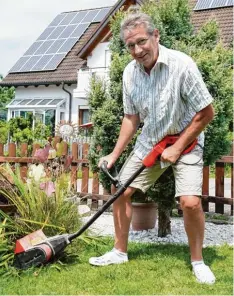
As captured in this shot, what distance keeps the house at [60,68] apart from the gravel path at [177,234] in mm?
15123

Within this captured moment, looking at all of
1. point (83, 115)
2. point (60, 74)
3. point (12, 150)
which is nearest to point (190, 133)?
point (12, 150)

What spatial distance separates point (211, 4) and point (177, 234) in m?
15.1

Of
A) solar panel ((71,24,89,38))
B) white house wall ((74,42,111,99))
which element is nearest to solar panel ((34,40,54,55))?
solar panel ((71,24,89,38))

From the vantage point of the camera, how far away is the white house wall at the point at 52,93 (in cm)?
2291

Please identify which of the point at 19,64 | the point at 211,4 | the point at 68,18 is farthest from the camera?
the point at 68,18

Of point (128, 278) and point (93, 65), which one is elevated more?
point (93, 65)

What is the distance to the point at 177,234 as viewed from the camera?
5.27 meters

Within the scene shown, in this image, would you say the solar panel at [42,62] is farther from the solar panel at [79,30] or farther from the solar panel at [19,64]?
the solar panel at [79,30]

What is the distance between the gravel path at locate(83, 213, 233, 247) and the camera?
4922 mm

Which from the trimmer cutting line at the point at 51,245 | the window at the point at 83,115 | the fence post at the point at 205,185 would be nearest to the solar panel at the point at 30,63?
the window at the point at 83,115

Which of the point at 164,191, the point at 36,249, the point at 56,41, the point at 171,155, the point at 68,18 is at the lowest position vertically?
the point at 36,249

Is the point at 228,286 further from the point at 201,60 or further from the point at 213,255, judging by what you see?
the point at 201,60

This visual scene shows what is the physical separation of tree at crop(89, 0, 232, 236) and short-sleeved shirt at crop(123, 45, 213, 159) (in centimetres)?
111

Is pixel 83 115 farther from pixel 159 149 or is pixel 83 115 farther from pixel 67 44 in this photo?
pixel 159 149
